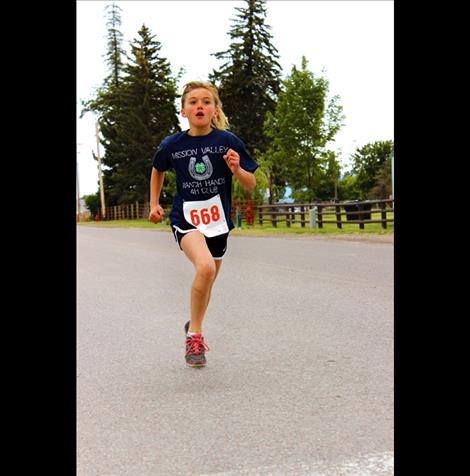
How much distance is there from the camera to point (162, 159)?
10.3ft

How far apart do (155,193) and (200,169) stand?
0.49 m

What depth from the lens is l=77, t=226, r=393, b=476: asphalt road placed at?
2.95m

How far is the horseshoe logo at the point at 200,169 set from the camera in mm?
2986

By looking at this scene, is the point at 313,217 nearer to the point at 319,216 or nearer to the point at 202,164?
the point at 319,216

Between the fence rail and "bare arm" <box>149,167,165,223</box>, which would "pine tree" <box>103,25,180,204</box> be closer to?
the fence rail

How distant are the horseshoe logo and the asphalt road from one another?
1203mm

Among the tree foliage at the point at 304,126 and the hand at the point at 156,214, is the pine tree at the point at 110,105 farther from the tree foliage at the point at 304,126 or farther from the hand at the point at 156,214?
the hand at the point at 156,214

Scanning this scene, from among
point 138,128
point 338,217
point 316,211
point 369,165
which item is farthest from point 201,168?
point 369,165

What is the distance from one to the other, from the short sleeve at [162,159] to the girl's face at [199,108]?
0.22 m

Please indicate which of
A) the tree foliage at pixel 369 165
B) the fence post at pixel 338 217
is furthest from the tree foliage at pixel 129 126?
the tree foliage at pixel 369 165

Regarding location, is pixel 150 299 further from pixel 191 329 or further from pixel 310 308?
pixel 191 329
